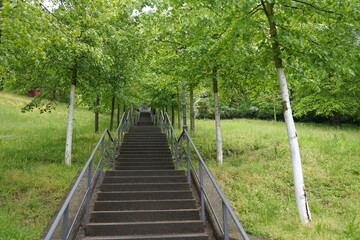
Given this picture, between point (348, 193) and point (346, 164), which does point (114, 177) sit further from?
point (346, 164)

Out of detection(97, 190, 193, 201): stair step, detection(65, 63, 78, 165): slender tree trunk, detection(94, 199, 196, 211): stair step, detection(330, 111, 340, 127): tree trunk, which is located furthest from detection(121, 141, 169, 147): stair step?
detection(330, 111, 340, 127): tree trunk

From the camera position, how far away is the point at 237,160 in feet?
28.9

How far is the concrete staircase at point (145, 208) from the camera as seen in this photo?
4301 millimetres

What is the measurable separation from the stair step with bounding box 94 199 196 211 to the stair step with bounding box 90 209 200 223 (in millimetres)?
292

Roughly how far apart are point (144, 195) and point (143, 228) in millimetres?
1085

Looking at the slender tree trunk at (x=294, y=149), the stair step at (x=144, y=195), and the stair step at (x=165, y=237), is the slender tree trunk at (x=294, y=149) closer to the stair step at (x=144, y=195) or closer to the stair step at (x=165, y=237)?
the stair step at (x=165, y=237)

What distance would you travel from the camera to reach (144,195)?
541 centimetres

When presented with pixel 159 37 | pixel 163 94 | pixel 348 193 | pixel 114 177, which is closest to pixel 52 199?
pixel 114 177

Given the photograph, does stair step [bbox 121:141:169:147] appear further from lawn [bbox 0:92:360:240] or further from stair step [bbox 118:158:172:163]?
stair step [bbox 118:158:172:163]

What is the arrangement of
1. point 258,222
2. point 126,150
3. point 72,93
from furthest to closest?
point 126,150 → point 72,93 → point 258,222

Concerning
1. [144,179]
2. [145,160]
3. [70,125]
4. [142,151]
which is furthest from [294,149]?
[70,125]

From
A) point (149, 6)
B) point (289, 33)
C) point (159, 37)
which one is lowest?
point (289, 33)

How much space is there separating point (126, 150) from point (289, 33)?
24.4 ft

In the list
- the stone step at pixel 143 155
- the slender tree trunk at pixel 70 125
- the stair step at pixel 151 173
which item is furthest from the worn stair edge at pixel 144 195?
the stone step at pixel 143 155
